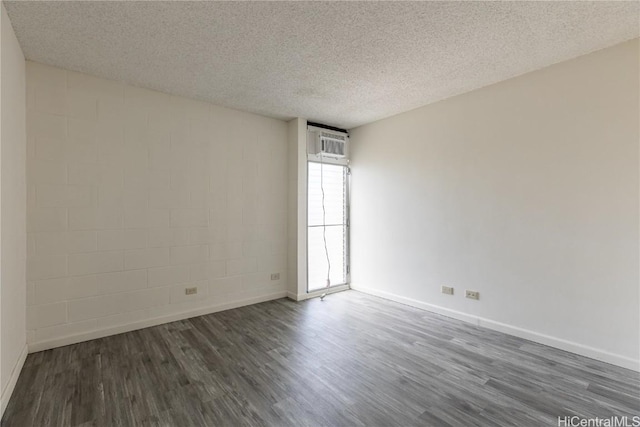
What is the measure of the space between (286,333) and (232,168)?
227 cm

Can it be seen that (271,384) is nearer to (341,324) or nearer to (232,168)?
(341,324)

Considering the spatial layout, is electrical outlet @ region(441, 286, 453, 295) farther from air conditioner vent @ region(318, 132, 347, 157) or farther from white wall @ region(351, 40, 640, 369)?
air conditioner vent @ region(318, 132, 347, 157)

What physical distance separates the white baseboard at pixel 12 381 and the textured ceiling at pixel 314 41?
262cm

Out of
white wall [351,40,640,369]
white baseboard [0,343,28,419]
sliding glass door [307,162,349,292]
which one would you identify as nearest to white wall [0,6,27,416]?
white baseboard [0,343,28,419]

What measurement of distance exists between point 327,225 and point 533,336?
9.69 ft

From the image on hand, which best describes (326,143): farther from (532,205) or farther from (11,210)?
(11,210)

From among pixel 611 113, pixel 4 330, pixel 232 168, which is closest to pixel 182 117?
pixel 232 168

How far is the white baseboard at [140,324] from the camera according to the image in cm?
277

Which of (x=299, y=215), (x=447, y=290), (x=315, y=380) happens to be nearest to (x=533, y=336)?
(x=447, y=290)

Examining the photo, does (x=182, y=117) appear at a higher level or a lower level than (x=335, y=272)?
higher

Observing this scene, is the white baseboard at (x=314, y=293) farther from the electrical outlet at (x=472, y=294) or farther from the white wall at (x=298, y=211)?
the electrical outlet at (x=472, y=294)

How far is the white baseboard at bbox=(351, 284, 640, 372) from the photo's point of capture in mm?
2447

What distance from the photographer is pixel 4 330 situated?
202 centimetres

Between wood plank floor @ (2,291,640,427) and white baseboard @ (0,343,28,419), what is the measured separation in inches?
1.9
